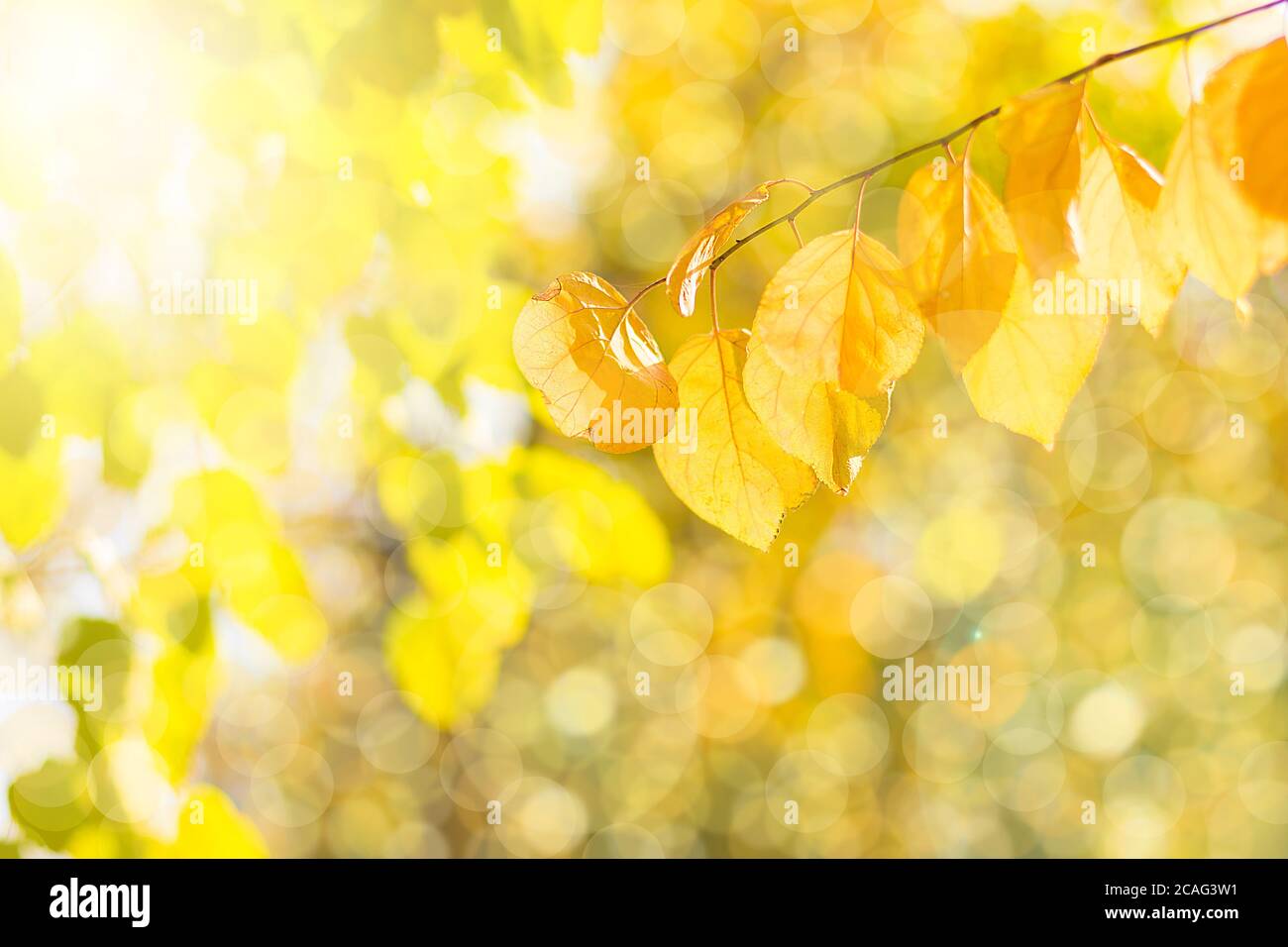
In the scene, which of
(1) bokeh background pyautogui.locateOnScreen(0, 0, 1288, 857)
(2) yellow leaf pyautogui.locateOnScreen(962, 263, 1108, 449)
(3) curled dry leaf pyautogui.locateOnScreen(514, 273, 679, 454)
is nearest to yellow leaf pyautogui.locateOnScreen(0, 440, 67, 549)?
(1) bokeh background pyautogui.locateOnScreen(0, 0, 1288, 857)

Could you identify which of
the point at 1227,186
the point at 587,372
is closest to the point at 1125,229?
the point at 1227,186

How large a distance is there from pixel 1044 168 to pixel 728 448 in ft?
0.38

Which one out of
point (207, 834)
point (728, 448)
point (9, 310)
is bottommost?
point (207, 834)

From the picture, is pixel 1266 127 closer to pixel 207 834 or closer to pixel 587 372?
pixel 587 372

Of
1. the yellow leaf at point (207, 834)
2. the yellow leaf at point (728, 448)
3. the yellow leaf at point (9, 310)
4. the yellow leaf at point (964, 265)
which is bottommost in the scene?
the yellow leaf at point (207, 834)

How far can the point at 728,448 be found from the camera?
263 mm

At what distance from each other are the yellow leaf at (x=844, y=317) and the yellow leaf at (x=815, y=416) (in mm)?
14

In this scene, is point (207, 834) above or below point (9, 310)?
below

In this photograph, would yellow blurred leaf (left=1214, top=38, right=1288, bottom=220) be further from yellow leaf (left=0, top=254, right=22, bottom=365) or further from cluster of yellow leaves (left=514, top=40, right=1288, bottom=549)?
yellow leaf (left=0, top=254, right=22, bottom=365)

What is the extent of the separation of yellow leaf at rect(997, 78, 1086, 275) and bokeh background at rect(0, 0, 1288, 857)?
25 millimetres

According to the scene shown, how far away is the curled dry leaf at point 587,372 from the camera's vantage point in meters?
0.24

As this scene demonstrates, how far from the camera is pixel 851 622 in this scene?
1.62 m

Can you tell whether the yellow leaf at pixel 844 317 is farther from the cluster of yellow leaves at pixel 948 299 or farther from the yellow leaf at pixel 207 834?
the yellow leaf at pixel 207 834

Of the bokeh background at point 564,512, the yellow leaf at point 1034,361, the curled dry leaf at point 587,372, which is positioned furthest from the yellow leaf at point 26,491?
the yellow leaf at point 1034,361
